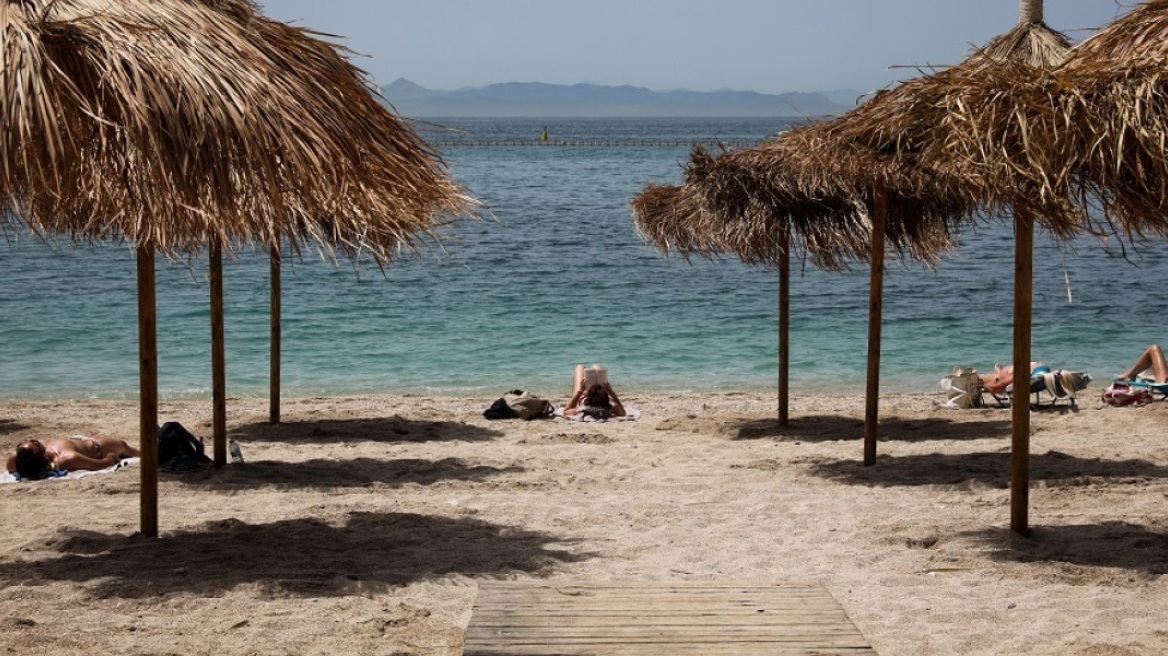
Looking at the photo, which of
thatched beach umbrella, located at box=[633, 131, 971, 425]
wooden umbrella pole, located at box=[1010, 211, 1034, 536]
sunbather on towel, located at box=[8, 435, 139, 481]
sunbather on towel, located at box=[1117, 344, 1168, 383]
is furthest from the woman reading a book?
wooden umbrella pole, located at box=[1010, 211, 1034, 536]

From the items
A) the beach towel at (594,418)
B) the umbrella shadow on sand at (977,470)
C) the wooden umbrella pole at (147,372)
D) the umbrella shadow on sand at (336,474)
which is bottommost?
the beach towel at (594,418)

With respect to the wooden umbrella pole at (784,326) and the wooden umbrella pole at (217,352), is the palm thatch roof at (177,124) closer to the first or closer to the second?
the wooden umbrella pole at (217,352)

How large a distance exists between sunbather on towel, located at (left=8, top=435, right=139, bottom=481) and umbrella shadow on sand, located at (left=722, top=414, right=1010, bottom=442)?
4.33m

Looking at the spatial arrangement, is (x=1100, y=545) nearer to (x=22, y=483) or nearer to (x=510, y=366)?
(x=22, y=483)

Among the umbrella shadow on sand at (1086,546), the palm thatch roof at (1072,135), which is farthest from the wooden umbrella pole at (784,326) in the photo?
the palm thatch roof at (1072,135)

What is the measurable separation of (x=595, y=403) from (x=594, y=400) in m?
0.03

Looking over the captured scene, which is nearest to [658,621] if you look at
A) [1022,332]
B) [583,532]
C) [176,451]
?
[1022,332]

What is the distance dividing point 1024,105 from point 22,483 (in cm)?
599

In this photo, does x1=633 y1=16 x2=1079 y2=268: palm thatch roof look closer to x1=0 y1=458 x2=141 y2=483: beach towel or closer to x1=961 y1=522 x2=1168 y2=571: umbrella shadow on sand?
x1=961 y1=522 x2=1168 y2=571: umbrella shadow on sand

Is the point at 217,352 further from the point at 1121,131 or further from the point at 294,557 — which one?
the point at 1121,131

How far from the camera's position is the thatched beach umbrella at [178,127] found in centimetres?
458

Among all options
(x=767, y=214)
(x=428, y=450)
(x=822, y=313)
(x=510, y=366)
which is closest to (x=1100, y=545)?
(x=767, y=214)

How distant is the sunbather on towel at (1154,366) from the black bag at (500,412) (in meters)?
5.16

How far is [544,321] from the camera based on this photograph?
61.6 ft
